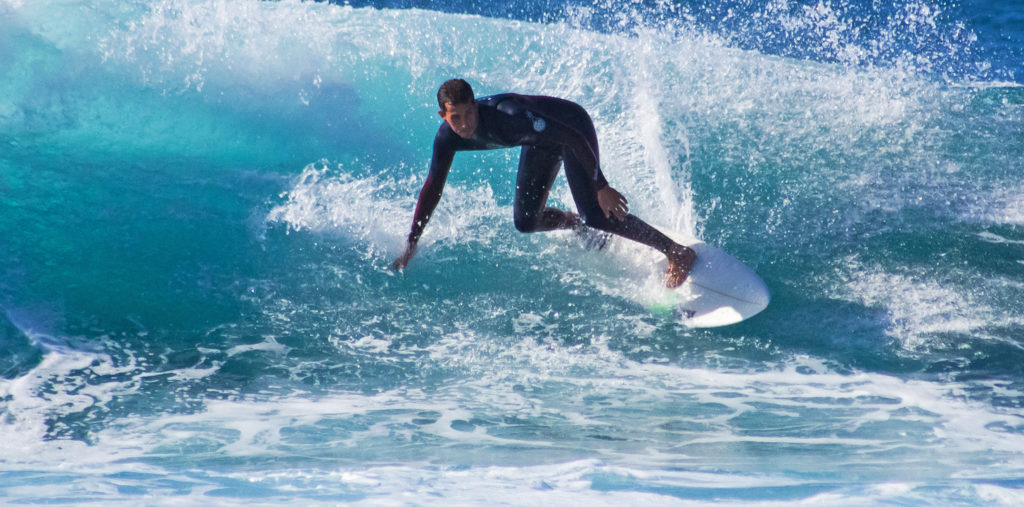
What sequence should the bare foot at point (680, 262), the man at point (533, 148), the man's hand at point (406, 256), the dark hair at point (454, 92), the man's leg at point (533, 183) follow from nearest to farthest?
1. the dark hair at point (454, 92)
2. the man at point (533, 148)
3. the man's leg at point (533, 183)
4. the man's hand at point (406, 256)
5. the bare foot at point (680, 262)

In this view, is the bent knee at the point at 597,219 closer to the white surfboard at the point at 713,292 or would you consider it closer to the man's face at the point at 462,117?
the white surfboard at the point at 713,292

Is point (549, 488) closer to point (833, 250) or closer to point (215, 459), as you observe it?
point (215, 459)

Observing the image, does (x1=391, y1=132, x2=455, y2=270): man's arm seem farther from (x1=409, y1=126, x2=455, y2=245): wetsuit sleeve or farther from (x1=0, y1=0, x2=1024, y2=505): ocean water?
(x1=0, y1=0, x2=1024, y2=505): ocean water

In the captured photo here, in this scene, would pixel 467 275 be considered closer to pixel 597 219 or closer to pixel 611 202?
pixel 597 219

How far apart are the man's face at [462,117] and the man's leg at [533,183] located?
0.40m

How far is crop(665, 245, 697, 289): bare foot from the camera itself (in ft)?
13.3

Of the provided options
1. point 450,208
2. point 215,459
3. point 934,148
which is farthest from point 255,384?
point 934,148

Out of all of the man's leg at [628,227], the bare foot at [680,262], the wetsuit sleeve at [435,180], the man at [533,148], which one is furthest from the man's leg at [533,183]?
the bare foot at [680,262]

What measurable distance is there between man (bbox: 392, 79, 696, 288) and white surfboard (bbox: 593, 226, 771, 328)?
12.1 inches

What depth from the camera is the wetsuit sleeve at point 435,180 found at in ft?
11.6

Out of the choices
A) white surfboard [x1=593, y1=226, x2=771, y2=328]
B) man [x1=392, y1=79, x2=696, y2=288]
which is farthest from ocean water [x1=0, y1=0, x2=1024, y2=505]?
man [x1=392, y1=79, x2=696, y2=288]

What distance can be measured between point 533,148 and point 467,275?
114cm

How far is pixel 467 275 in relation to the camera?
Answer: 14.9 ft

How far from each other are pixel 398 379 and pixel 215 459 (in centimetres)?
99
